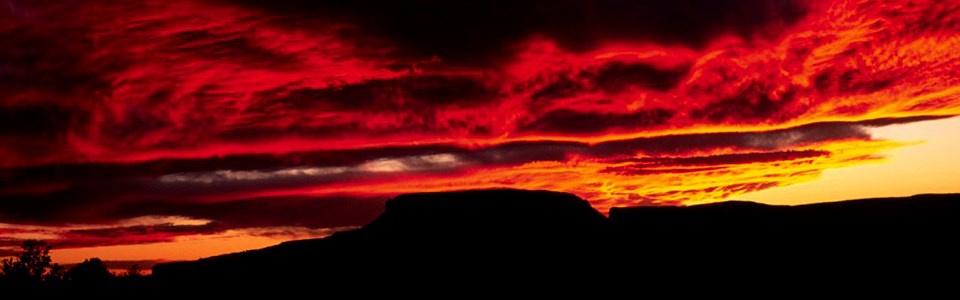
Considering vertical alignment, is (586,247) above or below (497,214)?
below

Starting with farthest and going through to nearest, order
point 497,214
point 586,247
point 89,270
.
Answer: point 89,270 < point 497,214 < point 586,247

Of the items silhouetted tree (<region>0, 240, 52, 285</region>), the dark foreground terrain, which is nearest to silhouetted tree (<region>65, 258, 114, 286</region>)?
silhouetted tree (<region>0, 240, 52, 285</region>)

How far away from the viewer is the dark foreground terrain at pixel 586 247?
3447cm

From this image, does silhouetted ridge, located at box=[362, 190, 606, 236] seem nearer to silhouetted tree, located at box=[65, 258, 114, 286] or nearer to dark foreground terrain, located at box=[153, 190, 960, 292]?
dark foreground terrain, located at box=[153, 190, 960, 292]

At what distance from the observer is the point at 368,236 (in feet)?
150

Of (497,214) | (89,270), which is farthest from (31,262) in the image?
(497,214)

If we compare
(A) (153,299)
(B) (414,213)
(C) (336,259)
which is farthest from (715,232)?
(A) (153,299)

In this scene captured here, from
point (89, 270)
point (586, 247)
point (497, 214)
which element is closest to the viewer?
point (586, 247)

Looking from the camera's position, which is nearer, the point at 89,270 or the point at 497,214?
the point at 497,214

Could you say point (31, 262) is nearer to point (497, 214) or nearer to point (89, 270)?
point (89, 270)

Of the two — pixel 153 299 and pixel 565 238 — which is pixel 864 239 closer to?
pixel 565 238

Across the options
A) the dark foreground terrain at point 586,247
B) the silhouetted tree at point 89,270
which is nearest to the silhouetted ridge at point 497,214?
the dark foreground terrain at point 586,247

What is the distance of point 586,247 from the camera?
134ft

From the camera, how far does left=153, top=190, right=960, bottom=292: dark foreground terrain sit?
34.5 metres
